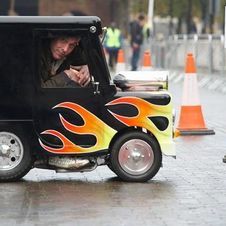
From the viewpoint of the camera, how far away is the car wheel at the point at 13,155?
9586mm

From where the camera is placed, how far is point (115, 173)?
9.79 meters

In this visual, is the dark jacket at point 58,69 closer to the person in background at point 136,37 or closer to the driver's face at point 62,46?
the driver's face at point 62,46

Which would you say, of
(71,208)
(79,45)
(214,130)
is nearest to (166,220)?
(71,208)

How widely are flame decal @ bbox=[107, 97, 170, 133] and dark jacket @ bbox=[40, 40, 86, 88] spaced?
52 cm

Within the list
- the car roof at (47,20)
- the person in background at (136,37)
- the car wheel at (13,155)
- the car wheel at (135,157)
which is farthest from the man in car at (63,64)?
the person in background at (136,37)

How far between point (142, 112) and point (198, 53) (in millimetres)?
19131

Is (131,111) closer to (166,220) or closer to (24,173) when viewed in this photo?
(24,173)

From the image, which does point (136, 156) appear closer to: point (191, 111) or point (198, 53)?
point (191, 111)

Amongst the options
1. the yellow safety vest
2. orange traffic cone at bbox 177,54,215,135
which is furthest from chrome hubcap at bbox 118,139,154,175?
the yellow safety vest

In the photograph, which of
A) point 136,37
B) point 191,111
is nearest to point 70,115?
point 191,111

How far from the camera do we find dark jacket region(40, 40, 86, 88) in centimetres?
960

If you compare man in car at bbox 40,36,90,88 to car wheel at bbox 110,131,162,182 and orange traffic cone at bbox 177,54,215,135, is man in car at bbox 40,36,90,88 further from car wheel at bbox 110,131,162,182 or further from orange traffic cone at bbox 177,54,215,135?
orange traffic cone at bbox 177,54,215,135

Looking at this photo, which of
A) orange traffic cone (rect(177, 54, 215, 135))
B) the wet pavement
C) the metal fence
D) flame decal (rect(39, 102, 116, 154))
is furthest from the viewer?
the metal fence

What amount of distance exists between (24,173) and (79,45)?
4.54 ft
